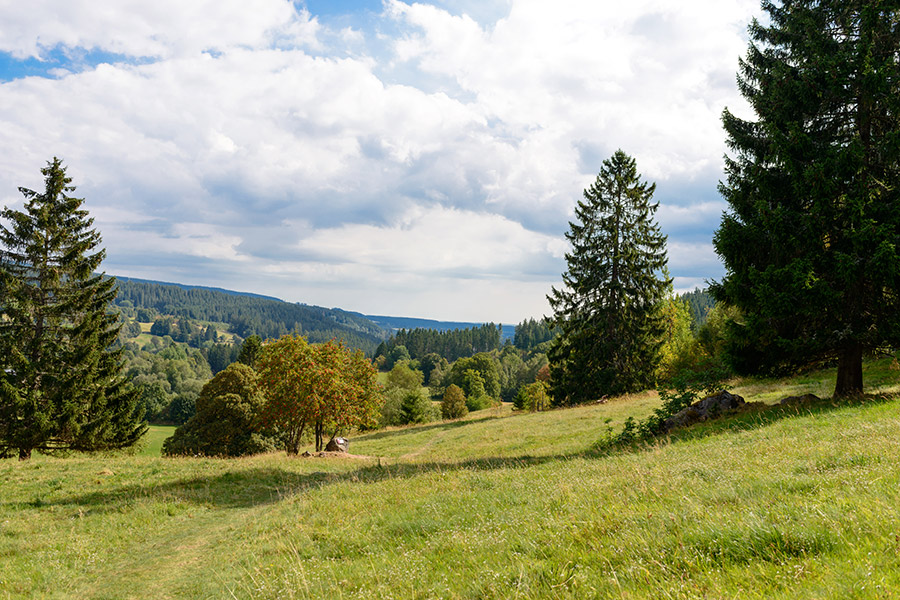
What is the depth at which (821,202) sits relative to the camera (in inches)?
527

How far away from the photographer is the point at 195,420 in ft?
121

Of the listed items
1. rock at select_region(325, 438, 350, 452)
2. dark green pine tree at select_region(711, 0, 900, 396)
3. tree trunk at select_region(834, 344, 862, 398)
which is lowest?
rock at select_region(325, 438, 350, 452)

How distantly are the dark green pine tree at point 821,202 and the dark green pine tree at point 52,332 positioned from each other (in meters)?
32.4

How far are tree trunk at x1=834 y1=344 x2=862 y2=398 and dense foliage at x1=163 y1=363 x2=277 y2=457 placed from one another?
35.7m

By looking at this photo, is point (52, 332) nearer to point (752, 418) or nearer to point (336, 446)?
point (336, 446)

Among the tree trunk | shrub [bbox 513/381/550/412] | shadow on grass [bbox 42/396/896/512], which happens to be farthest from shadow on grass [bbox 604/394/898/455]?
shrub [bbox 513/381/550/412]

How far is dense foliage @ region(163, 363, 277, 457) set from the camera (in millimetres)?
35156

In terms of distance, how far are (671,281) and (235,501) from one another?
36519 millimetres

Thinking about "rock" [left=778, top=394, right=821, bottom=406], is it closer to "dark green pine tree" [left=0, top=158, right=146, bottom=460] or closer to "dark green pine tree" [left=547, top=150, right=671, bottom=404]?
"dark green pine tree" [left=547, top=150, right=671, bottom=404]

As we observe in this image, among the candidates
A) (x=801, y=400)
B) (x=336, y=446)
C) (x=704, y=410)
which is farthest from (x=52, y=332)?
(x=801, y=400)

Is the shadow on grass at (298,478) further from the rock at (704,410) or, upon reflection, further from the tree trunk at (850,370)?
the tree trunk at (850,370)

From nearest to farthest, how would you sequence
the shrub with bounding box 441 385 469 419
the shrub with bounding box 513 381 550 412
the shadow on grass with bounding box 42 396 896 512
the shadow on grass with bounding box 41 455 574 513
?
the shadow on grass with bounding box 42 396 896 512, the shadow on grass with bounding box 41 455 574 513, the shrub with bounding box 513 381 550 412, the shrub with bounding box 441 385 469 419

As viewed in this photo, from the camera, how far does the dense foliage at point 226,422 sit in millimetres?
35156

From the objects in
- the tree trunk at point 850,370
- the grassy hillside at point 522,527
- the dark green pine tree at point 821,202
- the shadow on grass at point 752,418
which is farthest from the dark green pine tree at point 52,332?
the tree trunk at point 850,370
